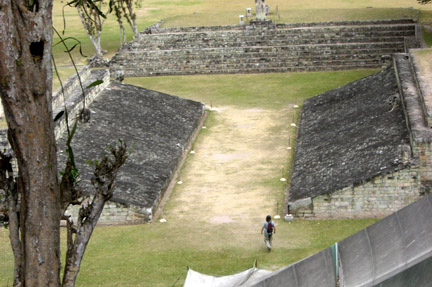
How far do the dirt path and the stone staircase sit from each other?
23.1ft

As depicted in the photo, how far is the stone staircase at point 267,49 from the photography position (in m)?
36.2

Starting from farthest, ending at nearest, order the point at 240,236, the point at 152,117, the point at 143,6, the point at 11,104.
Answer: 1. the point at 143,6
2. the point at 152,117
3. the point at 240,236
4. the point at 11,104

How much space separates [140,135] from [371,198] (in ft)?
27.4

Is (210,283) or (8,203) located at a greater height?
(8,203)

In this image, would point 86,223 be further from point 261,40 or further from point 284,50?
point 261,40

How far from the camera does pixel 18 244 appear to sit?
391 inches

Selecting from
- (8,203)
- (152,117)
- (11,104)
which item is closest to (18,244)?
(8,203)

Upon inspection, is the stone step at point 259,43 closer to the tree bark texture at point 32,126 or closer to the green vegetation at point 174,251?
the green vegetation at point 174,251

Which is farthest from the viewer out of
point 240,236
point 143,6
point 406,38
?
point 143,6

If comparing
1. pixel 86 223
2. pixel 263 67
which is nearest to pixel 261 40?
pixel 263 67

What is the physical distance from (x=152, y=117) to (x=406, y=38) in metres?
13.9

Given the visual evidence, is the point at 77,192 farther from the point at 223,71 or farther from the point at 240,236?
the point at 223,71

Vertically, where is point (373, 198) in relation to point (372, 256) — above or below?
below

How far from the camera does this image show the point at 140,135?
24.8 meters
